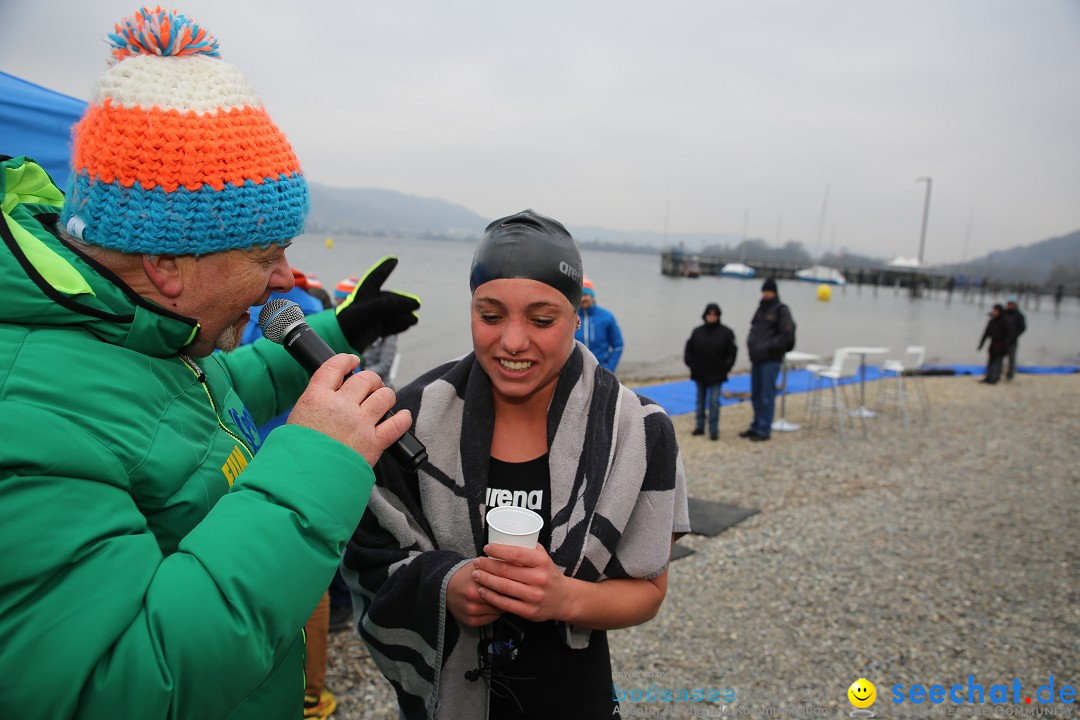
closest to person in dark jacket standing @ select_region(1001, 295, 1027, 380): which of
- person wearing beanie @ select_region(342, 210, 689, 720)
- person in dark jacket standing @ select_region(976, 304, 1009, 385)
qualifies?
person in dark jacket standing @ select_region(976, 304, 1009, 385)

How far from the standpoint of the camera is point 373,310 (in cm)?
231

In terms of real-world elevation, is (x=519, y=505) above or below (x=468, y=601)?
above

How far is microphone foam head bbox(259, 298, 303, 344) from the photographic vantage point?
5.62 feet

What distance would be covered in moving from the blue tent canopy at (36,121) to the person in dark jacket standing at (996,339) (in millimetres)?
19765

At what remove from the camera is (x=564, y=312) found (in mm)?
1870

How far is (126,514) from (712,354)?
32.7ft

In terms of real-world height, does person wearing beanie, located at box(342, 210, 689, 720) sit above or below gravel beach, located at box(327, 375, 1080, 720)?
above

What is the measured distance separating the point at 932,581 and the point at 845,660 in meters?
1.73

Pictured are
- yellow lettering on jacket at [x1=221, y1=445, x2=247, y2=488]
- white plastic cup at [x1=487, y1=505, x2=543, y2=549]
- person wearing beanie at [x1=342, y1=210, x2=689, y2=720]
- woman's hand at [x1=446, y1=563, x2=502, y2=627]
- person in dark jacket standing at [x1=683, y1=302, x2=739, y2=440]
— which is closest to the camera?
yellow lettering on jacket at [x1=221, y1=445, x2=247, y2=488]

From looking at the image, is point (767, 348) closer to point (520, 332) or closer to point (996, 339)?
point (520, 332)

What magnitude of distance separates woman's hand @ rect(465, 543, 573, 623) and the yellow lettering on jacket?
2.07 ft

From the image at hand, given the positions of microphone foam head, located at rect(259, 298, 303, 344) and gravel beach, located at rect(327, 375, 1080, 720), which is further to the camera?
gravel beach, located at rect(327, 375, 1080, 720)

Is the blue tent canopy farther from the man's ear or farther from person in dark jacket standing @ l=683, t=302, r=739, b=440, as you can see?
person in dark jacket standing @ l=683, t=302, r=739, b=440

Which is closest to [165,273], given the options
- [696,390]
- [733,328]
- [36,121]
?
[36,121]
